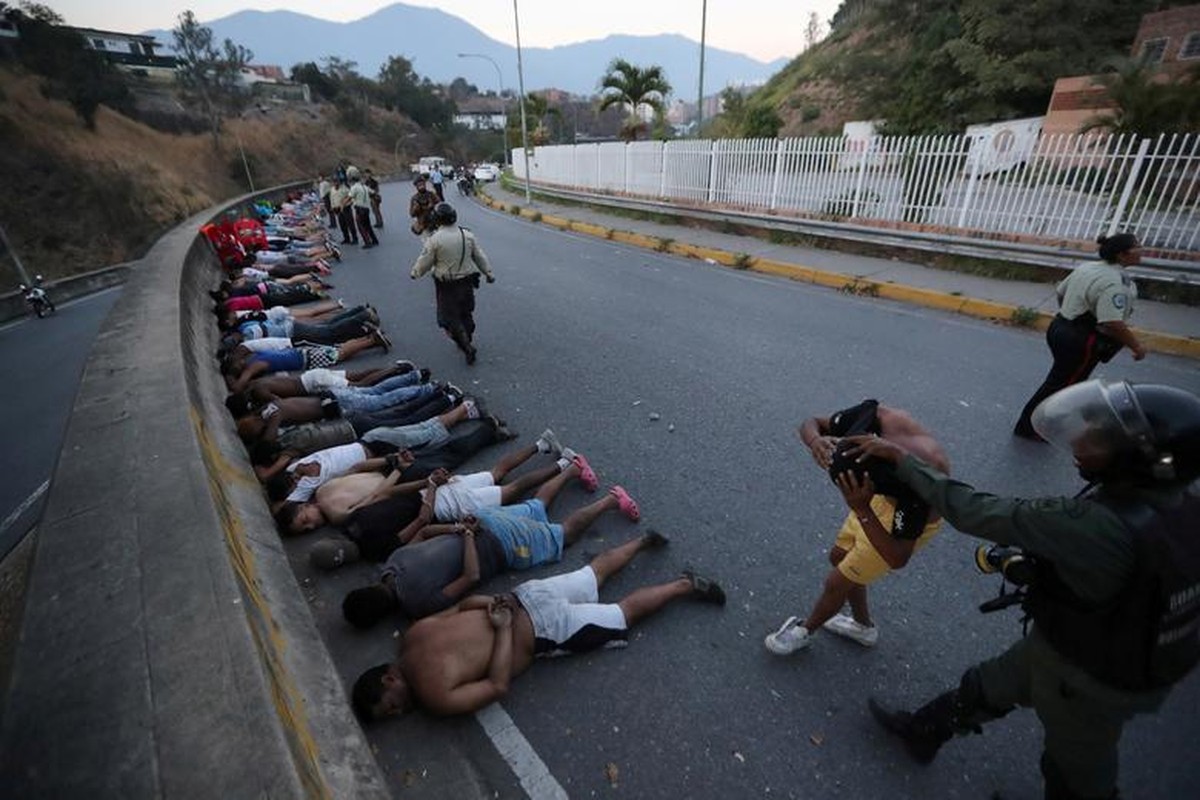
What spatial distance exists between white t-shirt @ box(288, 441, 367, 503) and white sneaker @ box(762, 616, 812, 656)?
2.95m

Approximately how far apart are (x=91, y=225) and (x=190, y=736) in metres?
32.9

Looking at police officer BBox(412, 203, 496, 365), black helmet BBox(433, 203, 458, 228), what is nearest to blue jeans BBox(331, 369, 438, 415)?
police officer BBox(412, 203, 496, 365)

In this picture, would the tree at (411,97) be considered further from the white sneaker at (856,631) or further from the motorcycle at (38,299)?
the white sneaker at (856,631)

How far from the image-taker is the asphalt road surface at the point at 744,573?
6.87 ft

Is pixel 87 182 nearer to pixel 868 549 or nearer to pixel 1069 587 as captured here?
pixel 868 549

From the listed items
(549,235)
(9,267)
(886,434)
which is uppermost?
(886,434)

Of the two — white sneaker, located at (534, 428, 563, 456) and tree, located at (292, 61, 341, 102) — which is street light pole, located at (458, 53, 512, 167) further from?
tree, located at (292, 61, 341, 102)

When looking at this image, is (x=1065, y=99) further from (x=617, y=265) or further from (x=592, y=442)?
(x=592, y=442)

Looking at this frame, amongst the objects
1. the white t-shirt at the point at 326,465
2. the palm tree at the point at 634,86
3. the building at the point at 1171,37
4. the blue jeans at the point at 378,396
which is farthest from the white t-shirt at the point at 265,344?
the building at the point at 1171,37

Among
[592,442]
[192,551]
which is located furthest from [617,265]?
[192,551]

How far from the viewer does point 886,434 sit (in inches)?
82.7

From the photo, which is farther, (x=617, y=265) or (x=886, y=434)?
(x=617, y=265)

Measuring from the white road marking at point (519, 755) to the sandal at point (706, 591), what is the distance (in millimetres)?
1064

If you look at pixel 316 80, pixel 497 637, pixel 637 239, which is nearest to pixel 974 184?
pixel 637 239
